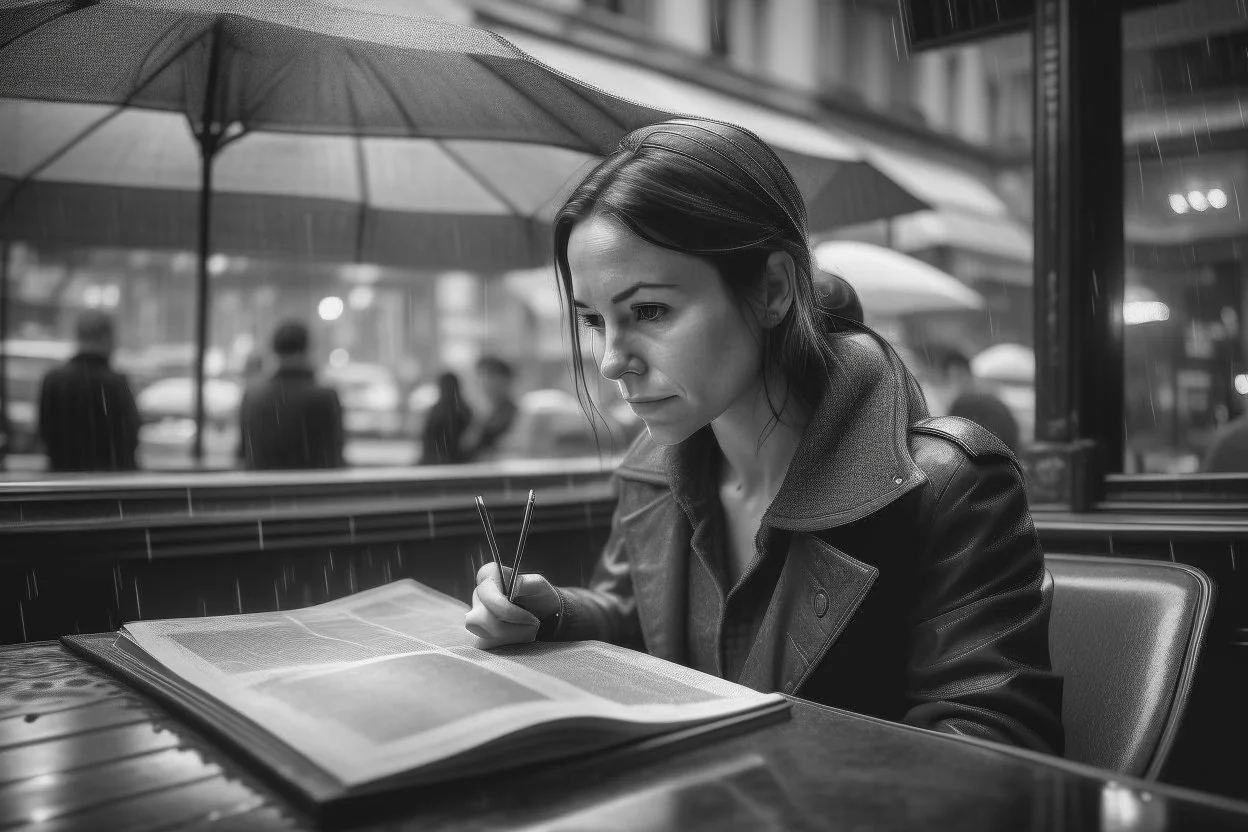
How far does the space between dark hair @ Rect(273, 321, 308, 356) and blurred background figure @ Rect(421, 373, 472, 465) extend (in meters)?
1.68

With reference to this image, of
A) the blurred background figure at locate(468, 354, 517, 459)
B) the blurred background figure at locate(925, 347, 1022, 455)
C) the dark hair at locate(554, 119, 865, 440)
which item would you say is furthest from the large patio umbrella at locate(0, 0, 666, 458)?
the blurred background figure at locate(468, 354, 517, 459)

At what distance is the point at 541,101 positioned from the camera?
5.62 ft

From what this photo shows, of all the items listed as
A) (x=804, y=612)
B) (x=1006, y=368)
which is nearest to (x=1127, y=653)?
(x=804, y=612)

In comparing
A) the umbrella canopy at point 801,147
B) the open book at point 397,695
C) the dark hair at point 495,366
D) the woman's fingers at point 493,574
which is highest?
the umbrella canopy at point 801,147

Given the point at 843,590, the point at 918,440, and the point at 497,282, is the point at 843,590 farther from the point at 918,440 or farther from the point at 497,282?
the point at 497,282

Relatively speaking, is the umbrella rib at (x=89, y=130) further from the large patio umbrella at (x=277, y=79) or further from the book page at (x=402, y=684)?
the book page at (x=402, y=684)

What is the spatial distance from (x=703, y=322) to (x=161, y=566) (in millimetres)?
1169

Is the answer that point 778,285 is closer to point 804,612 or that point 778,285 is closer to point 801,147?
point 804,612

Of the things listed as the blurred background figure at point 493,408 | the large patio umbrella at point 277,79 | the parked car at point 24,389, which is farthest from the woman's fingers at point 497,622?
the parked car at point 24,389

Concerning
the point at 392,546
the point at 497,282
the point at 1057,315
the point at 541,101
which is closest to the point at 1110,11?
the point at 1057,315

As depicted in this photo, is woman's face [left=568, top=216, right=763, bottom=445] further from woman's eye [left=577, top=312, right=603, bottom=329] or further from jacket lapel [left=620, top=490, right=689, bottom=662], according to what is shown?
jacket lapel [left=620, top=490, right=689, bottom=662]

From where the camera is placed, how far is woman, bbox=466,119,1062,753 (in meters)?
1.03

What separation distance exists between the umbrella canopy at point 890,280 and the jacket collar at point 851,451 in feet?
12.2

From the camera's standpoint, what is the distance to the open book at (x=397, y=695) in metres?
0.66
